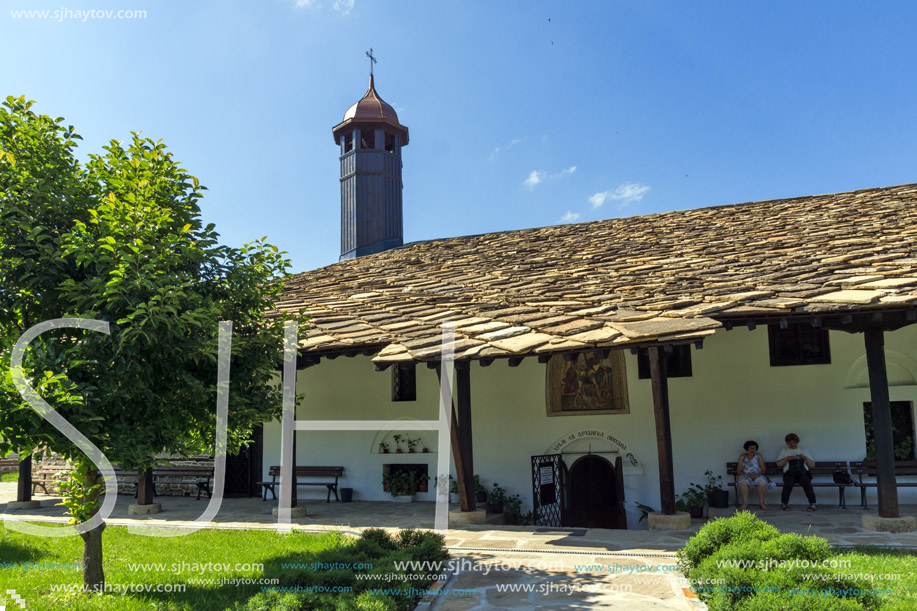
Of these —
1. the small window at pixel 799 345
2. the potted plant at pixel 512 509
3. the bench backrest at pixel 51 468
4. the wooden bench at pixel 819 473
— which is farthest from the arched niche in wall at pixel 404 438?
the bench backrest at pixel 51 468

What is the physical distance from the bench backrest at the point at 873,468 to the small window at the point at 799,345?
136cm

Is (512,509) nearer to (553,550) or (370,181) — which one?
(553,550)

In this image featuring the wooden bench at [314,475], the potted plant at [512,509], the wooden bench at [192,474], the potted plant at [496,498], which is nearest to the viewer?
the potted plant at [496,498]

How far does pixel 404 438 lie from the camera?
1123 cm

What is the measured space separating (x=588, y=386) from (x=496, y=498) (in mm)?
2146

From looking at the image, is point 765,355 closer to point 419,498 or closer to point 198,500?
point 419,498

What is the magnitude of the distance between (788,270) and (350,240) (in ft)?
38.8

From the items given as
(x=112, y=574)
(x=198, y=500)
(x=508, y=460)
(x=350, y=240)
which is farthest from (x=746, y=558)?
(x=350, y=240)

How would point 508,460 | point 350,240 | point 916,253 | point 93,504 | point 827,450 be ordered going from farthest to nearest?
1. point 350,240
2. point 508,460
3. point 827,450
4. point 916,253
5. point 93,504

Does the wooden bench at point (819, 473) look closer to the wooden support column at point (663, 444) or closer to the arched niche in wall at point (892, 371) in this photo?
the arched niche in wall at point (892, 371)

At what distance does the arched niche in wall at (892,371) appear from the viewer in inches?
355

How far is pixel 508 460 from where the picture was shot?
10.4 meters

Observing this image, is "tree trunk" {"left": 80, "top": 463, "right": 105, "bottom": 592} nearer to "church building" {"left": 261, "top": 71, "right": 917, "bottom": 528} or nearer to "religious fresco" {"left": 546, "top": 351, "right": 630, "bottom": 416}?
"church building" {"left": 261, "top": 71, "right": 917, "bottom": 528}

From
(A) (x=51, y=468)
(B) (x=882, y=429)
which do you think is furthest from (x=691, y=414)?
(A) (x=51, y=468)
